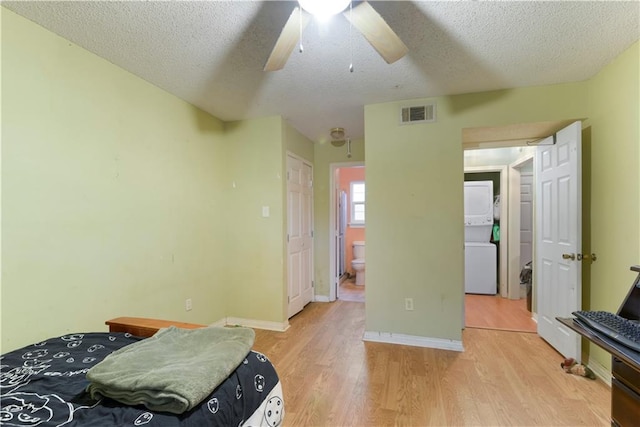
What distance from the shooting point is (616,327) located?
99 centimetres

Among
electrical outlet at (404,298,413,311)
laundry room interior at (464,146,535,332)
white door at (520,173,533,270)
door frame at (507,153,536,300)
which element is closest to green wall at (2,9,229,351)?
electrical outlet at (404,298,413,311)

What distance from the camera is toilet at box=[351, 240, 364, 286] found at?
5250 mm

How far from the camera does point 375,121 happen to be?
289 centimetres

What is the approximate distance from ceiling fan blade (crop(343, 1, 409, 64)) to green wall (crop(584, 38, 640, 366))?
5.65 ft

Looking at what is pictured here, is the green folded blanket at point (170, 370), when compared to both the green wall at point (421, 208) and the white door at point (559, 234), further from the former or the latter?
the white door at point (559, 234)

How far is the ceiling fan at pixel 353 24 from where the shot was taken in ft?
4.24

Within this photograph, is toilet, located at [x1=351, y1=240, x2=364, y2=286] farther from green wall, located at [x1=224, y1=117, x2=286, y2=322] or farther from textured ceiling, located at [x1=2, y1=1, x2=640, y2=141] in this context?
textured ceiling, located at [x1=2, y1=1, x2=640, y2=141]

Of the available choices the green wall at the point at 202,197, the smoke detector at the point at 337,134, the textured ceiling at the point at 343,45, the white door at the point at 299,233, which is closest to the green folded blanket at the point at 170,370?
the green wall at the point at 202,197

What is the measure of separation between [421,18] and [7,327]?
285cm

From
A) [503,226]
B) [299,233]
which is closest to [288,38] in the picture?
[299,233]

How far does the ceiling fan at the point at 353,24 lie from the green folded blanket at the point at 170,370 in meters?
1.50

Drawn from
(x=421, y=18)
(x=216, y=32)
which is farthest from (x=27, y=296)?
(x=421, y=18)

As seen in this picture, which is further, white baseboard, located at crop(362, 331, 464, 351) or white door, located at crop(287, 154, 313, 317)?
white door, located at crop(287, 154, 313, 317)

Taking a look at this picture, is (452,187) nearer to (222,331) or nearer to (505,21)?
(505,21)
